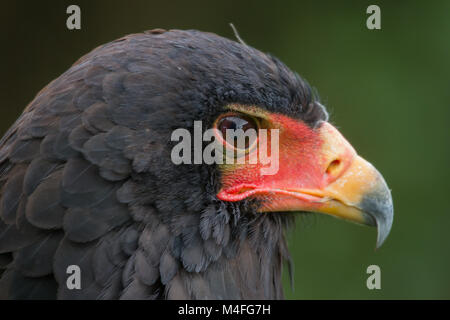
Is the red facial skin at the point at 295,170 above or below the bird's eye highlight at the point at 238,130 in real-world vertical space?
below

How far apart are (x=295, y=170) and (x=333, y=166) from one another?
201mm

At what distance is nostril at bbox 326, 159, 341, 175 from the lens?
11.8 feet

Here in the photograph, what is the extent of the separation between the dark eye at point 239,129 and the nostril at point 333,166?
43 cm

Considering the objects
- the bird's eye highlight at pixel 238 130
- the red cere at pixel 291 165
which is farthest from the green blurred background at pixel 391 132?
the bird's eye highlight at pixel 238 130

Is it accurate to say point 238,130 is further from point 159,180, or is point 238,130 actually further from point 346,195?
point 346,195

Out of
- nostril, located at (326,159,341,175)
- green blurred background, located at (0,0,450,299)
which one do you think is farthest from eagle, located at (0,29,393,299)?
green blurred background, located at (0,0,450,299)

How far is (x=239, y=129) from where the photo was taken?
11.3 ft

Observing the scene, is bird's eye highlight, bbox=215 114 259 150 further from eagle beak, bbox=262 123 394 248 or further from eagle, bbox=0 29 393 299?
eagle beak, bbox=262 123 394 248

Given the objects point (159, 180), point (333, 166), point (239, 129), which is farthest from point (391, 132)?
point (159, 180)

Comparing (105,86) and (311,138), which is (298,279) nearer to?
(311,138)

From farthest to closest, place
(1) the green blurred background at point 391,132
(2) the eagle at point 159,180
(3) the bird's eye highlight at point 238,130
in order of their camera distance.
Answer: (1) the green blurred background at point 391,132
(3) the bird's eye highlight at point 238,130
(2) the eagle at point 159,180

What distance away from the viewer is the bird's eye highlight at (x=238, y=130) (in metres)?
3.41

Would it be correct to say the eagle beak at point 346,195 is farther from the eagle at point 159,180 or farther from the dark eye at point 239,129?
the dark eye at point 239,129

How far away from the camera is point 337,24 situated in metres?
7.97
